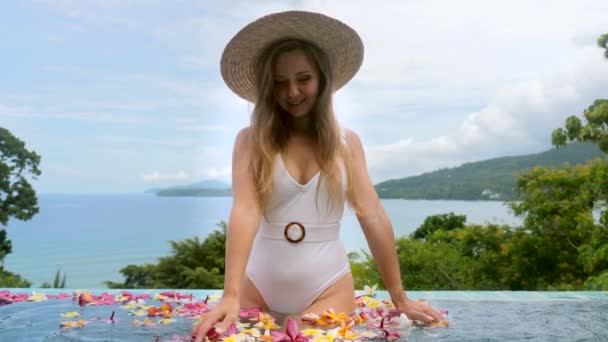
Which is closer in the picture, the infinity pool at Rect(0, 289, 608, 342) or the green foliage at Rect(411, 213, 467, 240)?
the infinity pool at Rect(0, 289, 608, 342)

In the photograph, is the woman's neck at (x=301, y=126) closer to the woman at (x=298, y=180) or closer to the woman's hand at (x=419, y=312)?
the woman at (x=298, y=180)

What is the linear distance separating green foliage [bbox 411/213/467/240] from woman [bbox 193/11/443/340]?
251 inches

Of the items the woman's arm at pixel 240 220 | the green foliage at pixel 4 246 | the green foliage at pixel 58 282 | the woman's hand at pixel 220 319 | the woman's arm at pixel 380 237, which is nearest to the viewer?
the woman's hand at pixel 220 319

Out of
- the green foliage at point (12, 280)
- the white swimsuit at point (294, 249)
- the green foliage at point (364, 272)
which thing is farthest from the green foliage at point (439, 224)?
the white swimsuit at point (294, 249)

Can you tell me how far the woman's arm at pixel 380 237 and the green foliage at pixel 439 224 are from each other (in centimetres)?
631

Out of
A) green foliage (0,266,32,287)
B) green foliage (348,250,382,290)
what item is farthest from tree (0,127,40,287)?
green foliage (348,250,382,290)

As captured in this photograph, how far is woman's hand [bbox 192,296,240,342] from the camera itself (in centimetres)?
215

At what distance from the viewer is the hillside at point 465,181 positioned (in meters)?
9.02

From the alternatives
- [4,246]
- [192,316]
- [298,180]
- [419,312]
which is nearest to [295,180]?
[298,180]

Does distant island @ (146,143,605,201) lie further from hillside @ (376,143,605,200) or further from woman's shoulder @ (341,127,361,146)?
woman's shoulder @ (341,127,361,146)

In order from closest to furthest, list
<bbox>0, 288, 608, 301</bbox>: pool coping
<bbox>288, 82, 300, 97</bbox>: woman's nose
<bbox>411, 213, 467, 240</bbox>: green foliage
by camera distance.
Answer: <bbox>288, 82, 300, 97</bbox>: woman's nose → <bbox>0, 288, 608, 301</bbox>: pool coping → <bbox>411, 213, 467, 240</bbox>: green foliage

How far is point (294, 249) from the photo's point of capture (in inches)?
99.2

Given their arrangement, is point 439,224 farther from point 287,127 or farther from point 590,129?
point 287,127

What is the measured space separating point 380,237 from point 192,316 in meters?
0.95
